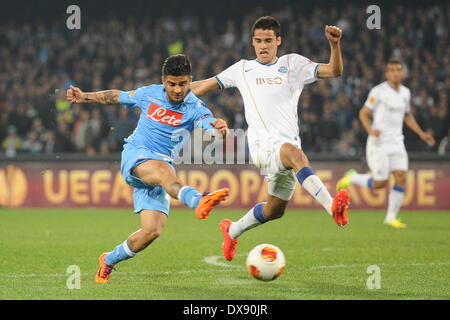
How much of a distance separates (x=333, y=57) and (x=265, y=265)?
6.28 ft

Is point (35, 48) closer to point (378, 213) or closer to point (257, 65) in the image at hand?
point (378, 213)

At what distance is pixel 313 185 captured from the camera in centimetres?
584

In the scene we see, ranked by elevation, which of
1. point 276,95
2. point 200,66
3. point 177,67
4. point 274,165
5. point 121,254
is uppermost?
point 200,66

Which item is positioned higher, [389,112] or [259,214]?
[389,112]

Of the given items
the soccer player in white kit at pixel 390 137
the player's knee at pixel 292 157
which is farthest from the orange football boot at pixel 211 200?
the soccer player in white kit at pixel 390 137

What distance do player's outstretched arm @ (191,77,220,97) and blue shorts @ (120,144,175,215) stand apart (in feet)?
3.17

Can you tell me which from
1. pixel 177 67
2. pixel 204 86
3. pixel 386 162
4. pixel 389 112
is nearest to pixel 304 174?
pixel 177 67

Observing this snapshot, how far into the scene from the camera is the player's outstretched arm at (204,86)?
700cm

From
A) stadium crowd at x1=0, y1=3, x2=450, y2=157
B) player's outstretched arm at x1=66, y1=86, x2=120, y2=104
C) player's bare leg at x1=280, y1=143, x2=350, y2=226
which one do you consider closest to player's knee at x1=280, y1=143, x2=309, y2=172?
player's bare leg at x1=280, y1=143, x2=350, y2=226

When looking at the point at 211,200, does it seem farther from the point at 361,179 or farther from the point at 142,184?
the point at 361,179

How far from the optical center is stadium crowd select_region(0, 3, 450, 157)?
52.0 ft

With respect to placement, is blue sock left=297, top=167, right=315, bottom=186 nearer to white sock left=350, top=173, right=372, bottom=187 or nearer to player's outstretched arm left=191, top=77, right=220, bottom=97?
player's outstretched arm left=191, top=77, right=220, bottom=97

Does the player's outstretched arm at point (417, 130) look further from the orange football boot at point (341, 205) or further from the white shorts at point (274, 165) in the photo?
the orange football boot at point (341, 205)

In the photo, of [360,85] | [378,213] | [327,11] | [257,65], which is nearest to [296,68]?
[257,65]
